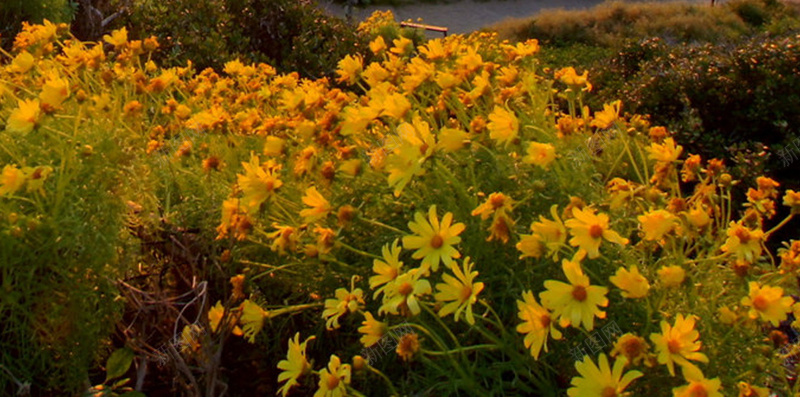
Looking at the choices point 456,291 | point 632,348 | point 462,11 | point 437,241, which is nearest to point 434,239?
point 437,241

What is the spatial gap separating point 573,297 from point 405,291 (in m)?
0.31

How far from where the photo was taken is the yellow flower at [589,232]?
157cm

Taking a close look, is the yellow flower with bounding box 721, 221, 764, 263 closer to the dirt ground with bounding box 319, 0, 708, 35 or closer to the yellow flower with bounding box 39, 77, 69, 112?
the yellow flower with bounding box 39, 77, 69, 112

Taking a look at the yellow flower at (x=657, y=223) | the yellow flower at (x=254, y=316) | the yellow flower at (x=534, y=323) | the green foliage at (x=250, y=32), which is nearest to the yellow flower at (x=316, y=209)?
the yellow flower at (x=254, y=316)

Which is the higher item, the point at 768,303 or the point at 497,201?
the point at 497,201

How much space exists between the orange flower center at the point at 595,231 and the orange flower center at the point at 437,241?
29 cm

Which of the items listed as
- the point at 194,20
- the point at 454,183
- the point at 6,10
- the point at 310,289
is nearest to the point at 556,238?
the point at 454,183

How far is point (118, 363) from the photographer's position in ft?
7.13

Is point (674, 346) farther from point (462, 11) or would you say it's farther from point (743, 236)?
point (462, 11)

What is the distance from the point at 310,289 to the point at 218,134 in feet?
2.34

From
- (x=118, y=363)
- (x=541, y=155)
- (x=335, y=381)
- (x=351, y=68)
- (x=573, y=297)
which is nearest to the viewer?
(x=573, y=297)

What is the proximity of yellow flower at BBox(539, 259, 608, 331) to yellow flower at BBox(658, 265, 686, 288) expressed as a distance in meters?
0.16

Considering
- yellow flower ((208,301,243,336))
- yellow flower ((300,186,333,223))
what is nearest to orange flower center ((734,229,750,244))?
yellow flower ((300,186,333,223))

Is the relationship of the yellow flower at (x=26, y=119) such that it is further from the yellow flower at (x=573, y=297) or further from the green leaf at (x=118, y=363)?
the yellow flower at (x=573, y=297)
